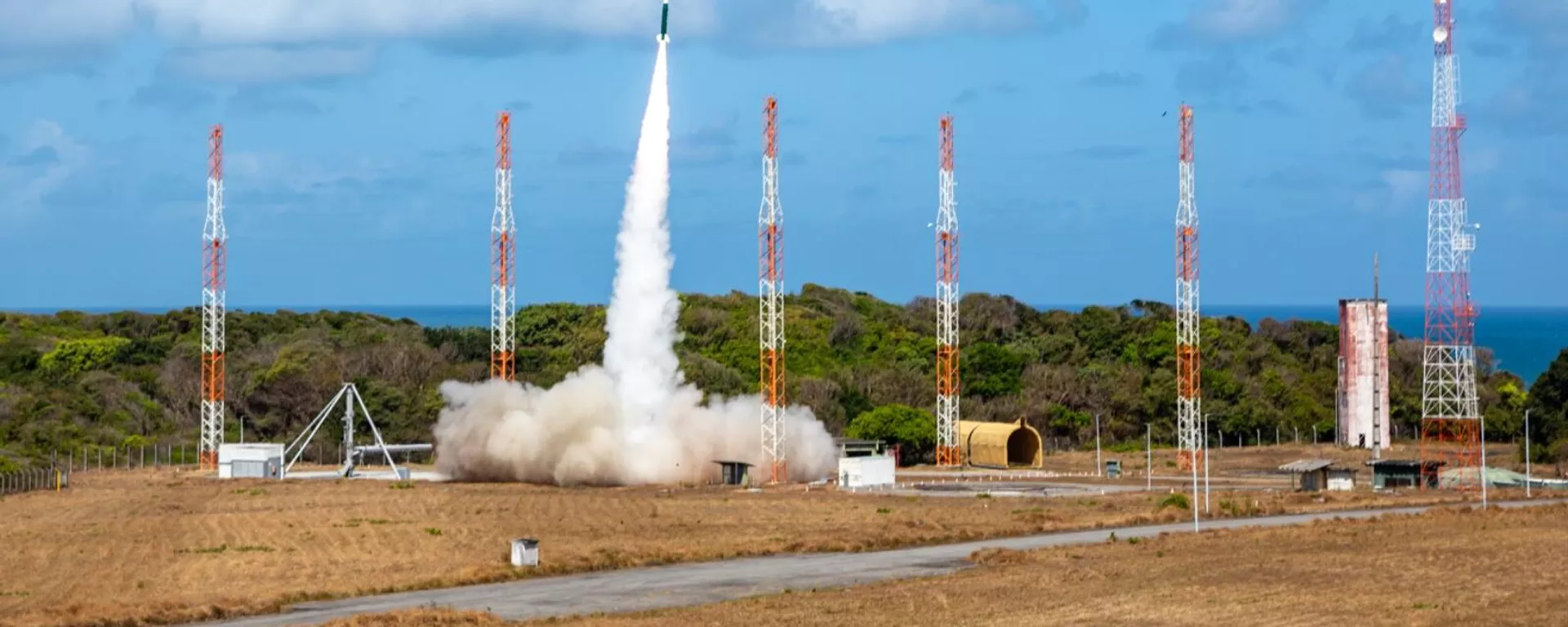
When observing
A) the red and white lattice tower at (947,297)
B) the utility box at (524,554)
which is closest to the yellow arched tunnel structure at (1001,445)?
the red and white lattice tower at (947,297)

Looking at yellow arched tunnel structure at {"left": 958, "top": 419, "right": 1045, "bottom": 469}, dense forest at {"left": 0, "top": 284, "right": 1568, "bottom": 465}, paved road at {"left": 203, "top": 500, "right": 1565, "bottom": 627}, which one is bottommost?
paved road at {"left": 203, "top": 500, "right": 1565, "bottom": 627}

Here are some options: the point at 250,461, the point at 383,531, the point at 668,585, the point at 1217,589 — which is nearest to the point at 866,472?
the point at 383,531

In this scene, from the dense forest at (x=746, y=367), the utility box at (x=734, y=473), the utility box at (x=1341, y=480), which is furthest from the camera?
the dense forest at (x=746, y=367)

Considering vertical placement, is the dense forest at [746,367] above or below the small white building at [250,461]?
above

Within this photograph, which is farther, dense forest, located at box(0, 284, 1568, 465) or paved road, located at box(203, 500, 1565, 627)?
dense forest, located at box(0, 284, 1568, 465)

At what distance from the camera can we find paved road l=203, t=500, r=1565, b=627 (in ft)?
139

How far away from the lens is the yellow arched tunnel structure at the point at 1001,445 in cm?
9475

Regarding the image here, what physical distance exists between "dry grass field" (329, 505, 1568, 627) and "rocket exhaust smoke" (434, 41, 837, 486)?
28731mm

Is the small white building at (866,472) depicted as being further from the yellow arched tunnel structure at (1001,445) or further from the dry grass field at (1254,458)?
the yellow arched tunnel structure at (1001,445)

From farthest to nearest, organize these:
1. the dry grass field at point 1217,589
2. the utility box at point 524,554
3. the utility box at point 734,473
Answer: the utility box at point 734,473, the utility box at point 524,554, the dry grass field at point 1217,589

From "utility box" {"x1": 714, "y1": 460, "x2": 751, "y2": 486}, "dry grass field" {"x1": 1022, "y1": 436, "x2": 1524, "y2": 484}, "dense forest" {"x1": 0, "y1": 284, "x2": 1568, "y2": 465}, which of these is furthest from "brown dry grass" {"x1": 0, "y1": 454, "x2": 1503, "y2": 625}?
"dense forest" {"x1": 0, "y1": 284, "x2": 1568, "y2": 465}

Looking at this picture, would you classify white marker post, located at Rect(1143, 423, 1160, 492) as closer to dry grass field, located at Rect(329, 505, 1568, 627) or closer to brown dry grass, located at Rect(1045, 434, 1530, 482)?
brown dry grass, located at Rect(1045, 434, 1530, 482)

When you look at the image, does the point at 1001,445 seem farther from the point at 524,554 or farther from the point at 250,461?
the point at 524,554

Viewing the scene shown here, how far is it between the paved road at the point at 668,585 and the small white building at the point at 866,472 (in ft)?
68.9
